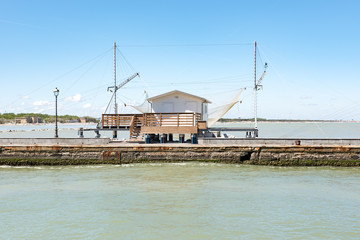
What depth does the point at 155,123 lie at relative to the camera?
85.7 feet

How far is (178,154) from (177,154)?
7 centimetres

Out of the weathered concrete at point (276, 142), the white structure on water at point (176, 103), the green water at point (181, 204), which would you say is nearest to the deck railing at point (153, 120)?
the white structure on water at point (176, 103)

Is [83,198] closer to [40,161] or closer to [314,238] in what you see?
[314,238]

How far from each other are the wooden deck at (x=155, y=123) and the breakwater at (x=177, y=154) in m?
2.95

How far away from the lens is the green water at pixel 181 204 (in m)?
9.22

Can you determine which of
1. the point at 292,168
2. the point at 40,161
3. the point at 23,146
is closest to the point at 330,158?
the point at 292,168

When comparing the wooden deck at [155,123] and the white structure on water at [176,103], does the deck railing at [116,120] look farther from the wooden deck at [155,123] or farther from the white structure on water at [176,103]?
the white structure on water at [176,103]

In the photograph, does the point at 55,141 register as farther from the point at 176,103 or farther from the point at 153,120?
the point at 176,103

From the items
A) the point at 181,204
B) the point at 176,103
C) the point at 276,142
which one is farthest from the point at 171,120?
the point at 181,204

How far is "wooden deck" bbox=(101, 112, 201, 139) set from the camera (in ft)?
78.9

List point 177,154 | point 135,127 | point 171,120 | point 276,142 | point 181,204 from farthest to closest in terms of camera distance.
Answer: point 135,127
point 171,120
point 276,142
point 177,154
point 181,204

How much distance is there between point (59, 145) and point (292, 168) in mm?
16935

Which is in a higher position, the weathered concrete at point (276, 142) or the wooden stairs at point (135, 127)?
the wooden stairs at point (135, 127)

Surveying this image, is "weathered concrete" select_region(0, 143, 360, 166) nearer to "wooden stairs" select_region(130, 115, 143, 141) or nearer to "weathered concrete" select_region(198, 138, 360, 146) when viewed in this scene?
"weathered concrete" select_region(198, 138, 360, 146)
